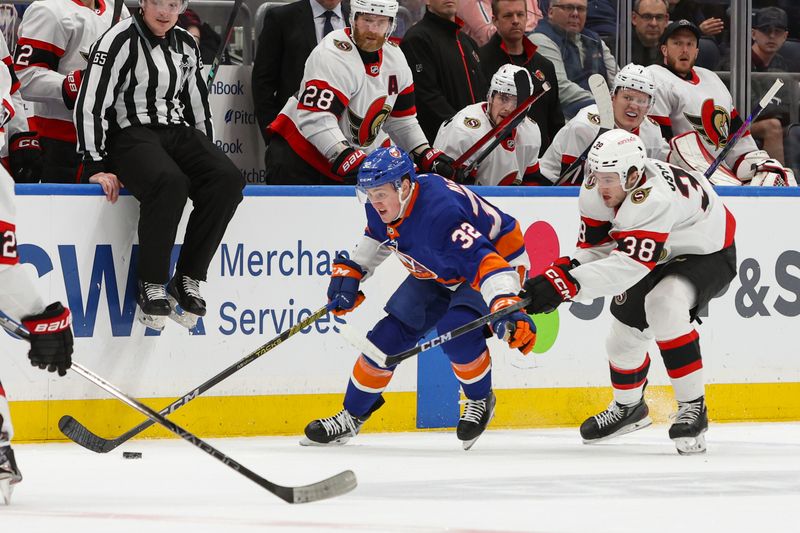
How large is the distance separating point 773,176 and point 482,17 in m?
1.42

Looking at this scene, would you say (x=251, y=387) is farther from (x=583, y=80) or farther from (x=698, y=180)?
(x=583, y=80)

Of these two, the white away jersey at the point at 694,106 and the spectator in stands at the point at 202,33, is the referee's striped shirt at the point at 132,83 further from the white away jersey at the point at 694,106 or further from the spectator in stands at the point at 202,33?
the white away jersey at the point at 694,106

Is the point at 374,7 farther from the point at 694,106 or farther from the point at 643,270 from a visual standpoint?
the point at 694,106

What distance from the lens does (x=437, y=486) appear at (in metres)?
3.65

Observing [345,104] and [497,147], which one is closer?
[345,104]

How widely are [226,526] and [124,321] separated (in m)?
1.71

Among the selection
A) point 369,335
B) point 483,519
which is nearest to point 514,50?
point 369,335

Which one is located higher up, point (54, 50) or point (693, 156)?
point (54, 50)

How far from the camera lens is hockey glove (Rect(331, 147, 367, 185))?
4797 mm

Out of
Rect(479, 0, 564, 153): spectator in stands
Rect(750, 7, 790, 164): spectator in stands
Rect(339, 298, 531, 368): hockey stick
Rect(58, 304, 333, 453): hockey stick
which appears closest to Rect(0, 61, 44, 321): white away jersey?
Rect(58, 304, 333, 453): hockey stick

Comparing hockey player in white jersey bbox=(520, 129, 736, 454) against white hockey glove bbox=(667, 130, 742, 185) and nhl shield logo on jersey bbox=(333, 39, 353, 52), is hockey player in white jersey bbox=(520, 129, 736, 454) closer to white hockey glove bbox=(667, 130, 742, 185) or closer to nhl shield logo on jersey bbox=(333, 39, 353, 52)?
white hockey glove bbox=(667, 130, 742, 185)

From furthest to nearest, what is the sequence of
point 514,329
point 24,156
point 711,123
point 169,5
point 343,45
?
1. point 711,123
2. point 343,45
3. point 24,156
4. point 169,5
5. point 514,329

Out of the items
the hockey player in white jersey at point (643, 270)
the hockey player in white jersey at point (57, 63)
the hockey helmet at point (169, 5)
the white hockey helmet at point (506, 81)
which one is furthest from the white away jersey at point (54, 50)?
the hockey player in white jersey at point (643, 270)

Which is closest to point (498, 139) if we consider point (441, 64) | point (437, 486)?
point (441, 64)
